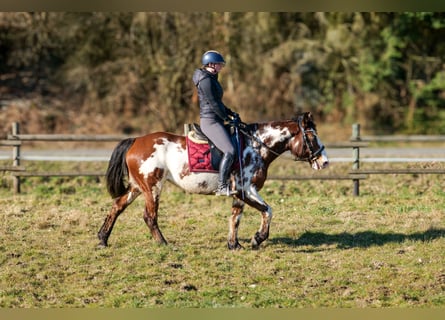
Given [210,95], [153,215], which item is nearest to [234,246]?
[153,215]

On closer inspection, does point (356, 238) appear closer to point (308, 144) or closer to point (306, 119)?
point (308, 144)

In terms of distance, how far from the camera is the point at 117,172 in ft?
33.3

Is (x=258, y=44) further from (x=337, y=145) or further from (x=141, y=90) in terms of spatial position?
(x=337, y=145)

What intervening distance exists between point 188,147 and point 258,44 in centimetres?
1744

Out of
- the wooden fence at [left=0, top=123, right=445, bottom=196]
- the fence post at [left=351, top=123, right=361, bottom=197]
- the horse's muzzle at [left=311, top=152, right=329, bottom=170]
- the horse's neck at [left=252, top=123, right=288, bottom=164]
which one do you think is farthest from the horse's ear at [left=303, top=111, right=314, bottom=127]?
the fence post at [left=351, top=123, right=361, bottom=197]

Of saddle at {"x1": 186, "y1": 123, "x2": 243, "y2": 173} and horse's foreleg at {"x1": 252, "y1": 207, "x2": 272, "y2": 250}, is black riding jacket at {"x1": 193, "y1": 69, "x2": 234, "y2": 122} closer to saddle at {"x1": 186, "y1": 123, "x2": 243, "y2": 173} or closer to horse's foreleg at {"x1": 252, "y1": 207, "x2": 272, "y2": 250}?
saddle at {"x1": 186, "y1": 123, "x2": 243, "y2": 173}

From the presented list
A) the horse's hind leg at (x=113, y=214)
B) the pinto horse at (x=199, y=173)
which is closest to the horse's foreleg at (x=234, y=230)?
the pinto horse at (x=199, y=173)

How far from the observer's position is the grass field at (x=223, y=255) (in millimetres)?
7848

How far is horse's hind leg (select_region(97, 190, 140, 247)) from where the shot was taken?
1009cm

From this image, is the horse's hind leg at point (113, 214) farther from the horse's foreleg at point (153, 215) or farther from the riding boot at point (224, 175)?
the riding boot at point (224, 175)

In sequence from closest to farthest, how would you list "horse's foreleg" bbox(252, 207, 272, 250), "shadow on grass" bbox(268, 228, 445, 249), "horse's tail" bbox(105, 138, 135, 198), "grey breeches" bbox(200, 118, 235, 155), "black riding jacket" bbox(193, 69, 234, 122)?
"black riding jacket" bbox(193, 69, 234, 122) < "grey breeches" bbox(200, 118, 235, 155) < "horse's foreleg" bbox(252, 207, 272, 250) < "horse's tail" bbox(105, 138, 135, 198) < "shadow on grass" bbox(268, 228, 445, 249)

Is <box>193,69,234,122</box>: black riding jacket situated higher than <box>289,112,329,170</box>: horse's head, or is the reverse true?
<box>193,69,234,122</box>: black riding jacket

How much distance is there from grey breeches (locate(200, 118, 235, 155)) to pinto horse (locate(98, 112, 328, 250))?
35 cm

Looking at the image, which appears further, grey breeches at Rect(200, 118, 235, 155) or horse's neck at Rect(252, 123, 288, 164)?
horse's neck at Rect(252, 123, 288, 164)
